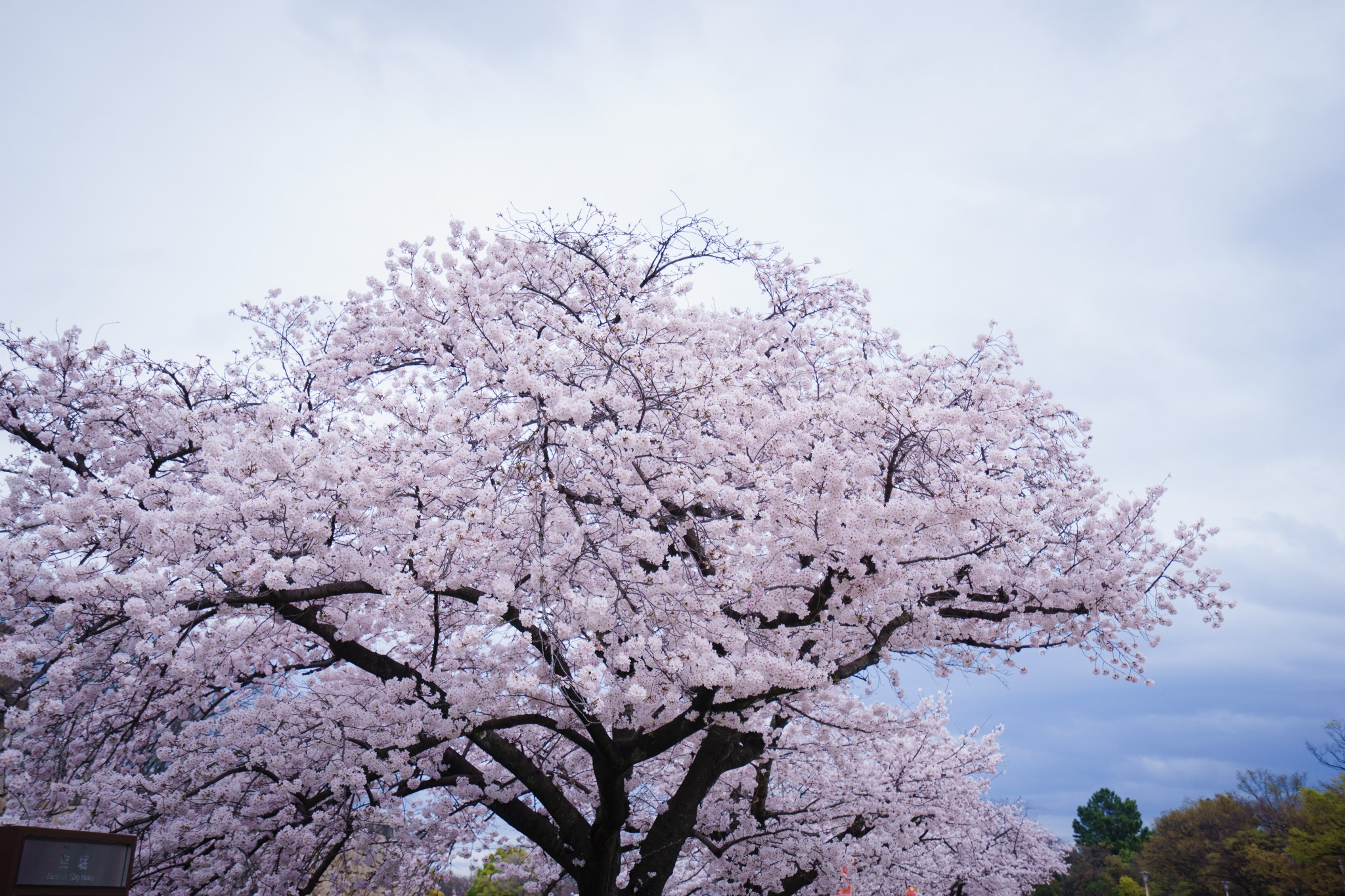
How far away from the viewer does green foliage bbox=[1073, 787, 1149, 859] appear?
66.4 m

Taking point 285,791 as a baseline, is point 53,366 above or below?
above

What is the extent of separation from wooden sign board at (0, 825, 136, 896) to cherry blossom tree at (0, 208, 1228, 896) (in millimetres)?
2061

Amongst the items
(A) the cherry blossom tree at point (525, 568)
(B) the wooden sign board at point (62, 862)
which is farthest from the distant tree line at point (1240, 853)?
(B) the wooden sign board at point (62, 862)

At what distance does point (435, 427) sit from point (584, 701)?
2659mm

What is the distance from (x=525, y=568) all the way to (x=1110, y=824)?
254 ft

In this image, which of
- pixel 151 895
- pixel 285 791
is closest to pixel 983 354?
pixel 285 791

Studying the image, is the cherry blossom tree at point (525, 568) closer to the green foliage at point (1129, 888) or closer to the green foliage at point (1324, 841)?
the green foliage at point (1324, 841)

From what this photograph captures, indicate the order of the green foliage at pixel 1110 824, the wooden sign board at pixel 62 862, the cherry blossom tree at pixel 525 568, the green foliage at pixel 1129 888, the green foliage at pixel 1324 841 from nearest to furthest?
the wooden sign board at pixel 62 862, the cherry blossom tree at pixel 525 568, the green foliage at pixel 1324 841, the green foliage at pixel 1129 888, the green foliage at pixel 1110 824

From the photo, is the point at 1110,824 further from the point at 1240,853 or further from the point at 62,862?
the point at 62,862

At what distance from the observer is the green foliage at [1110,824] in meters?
66.4

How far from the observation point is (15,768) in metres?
9.05

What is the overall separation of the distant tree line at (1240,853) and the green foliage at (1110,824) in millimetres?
6846

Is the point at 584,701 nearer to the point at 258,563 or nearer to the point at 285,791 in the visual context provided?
the point at 258,563

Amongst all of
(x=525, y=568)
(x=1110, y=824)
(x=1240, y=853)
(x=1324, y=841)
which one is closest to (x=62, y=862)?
(x=525, y=568)
